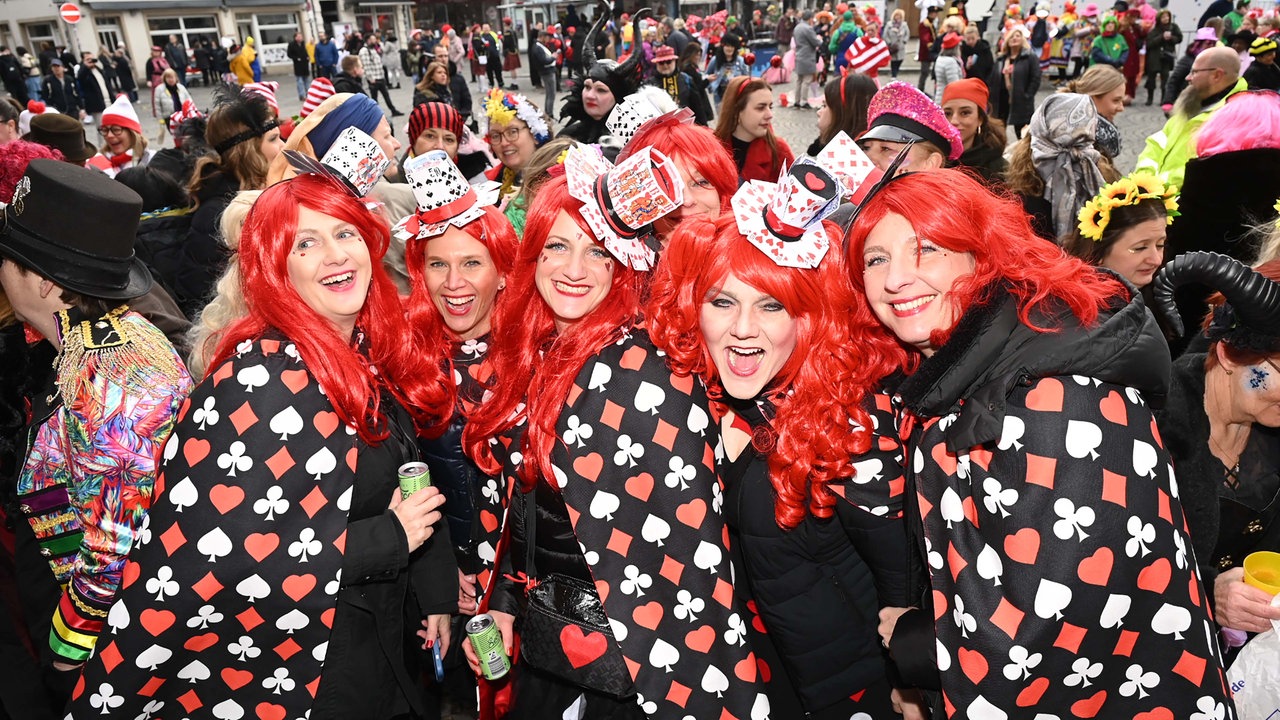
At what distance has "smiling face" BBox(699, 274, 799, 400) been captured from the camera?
2.44 m

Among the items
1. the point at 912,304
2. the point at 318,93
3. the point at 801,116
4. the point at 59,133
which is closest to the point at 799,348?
the point at 912,304

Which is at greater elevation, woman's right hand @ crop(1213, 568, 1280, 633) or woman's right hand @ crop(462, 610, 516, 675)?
woman's right hand @ crop(1213, 568, 1280, 633)

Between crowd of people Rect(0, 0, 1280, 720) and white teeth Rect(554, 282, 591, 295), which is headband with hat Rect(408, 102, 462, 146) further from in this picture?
white teeth Rect(554, 282, 591, 295)

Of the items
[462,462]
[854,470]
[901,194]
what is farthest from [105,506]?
[901,194]

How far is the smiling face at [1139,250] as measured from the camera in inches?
139

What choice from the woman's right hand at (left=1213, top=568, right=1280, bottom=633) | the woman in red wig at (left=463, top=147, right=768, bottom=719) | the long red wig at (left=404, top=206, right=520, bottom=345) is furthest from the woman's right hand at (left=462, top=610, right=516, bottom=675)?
the woman's right hand at (left=1213, top=568, right=1280, bottom=633)

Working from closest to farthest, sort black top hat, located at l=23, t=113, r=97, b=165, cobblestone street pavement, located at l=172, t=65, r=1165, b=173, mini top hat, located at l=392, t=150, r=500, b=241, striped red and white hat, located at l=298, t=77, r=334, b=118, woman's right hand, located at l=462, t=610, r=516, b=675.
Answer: woman's right hand, located at l=462, t=610, r=516, b=675 < mini top hat, located at l=392, t=150, r=500, b=241 < striped red and white hat, located at l=298, t=77, r=334, b=118 < black top hat, located at l=23, t=113, r=97, b=165 < cobblestone street pavement, located at l=172, t=65, r=1165, b=173

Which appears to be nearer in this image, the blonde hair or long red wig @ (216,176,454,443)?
long red wig @ (216,176,454,443)

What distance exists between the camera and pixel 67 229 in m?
2.59

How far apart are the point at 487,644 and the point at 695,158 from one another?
232cm

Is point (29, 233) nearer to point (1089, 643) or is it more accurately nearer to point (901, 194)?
point (901, 194)

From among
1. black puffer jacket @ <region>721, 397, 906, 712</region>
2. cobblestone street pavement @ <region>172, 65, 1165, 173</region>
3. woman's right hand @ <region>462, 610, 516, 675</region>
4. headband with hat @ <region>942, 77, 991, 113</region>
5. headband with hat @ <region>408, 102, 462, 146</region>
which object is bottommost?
cobblestone street pavement @ <region>172, 65, 1165, 173</region>

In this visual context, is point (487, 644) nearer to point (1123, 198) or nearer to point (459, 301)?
point (459, 301)

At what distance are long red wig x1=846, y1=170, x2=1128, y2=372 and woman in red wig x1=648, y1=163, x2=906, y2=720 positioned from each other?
0.26 meters
